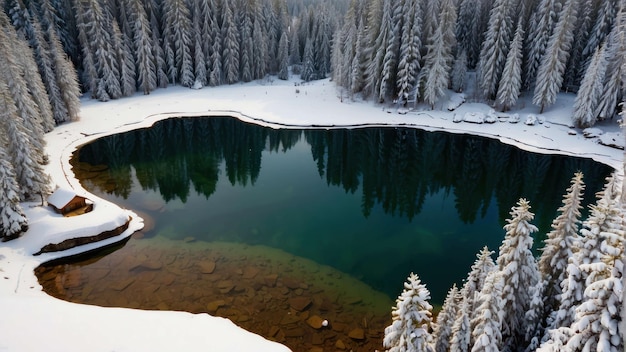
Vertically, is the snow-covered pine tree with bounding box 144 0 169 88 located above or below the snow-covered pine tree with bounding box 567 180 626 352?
above

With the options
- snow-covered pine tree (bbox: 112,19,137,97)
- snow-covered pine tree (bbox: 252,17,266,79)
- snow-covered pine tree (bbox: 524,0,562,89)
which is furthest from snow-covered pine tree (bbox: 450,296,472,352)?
snow-covered pine tree (bbox: 252,17,266,79)

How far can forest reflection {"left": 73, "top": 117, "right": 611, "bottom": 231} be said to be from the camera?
98.1 ft

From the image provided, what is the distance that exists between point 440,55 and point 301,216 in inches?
1304

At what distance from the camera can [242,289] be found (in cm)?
1848

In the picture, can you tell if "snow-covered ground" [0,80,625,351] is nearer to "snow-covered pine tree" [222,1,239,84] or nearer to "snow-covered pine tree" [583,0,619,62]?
"snow-covered pine tree" [222,1,239,84]

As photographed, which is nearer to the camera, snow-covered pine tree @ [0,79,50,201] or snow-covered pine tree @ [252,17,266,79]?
snow-covered pine tree @ [0,79,50,201]

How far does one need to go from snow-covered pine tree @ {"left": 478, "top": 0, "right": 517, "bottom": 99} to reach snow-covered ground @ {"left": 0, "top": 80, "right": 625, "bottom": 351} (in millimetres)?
3559

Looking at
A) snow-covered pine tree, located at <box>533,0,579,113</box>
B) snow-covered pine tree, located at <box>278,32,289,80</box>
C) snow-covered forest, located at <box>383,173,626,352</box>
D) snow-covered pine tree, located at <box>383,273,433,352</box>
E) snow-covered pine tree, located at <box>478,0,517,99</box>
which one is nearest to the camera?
snow-covered forest, located at <box>383,173,626,352</box>

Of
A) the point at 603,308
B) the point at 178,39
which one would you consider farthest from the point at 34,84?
the point at 603,308

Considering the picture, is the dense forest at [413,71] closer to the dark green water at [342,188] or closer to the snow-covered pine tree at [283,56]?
the snow-covered pine tree at [283,56]

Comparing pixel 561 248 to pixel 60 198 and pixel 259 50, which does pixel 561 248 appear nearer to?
pixel 60 198

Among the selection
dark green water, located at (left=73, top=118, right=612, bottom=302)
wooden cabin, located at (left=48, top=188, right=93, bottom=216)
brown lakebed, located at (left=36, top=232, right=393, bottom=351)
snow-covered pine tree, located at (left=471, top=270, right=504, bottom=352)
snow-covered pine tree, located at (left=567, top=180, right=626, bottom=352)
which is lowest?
brown lakebed, located at (left=36, top=232, right=393, bottom=351)

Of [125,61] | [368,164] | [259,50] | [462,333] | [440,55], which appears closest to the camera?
[462,333]

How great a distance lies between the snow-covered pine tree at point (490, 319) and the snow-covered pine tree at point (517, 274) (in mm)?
906
